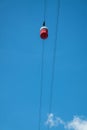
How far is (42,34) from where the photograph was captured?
27.3 ft
